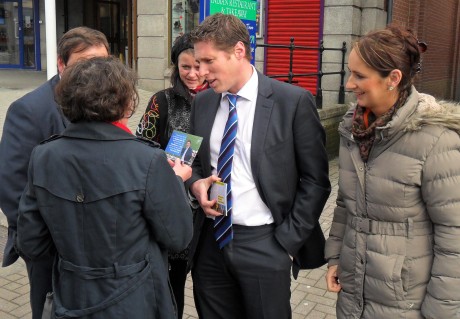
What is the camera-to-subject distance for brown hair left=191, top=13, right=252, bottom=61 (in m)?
2.33

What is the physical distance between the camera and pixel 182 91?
9.84 ft

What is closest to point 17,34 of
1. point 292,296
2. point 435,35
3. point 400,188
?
point 435,35

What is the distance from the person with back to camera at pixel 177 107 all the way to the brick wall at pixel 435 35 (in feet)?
27.8

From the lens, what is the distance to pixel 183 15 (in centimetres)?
1113

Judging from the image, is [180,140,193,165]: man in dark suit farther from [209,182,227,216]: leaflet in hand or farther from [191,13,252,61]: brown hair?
[191,13,252,61]: brown hair

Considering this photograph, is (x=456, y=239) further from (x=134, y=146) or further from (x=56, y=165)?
(x=56, y=165)

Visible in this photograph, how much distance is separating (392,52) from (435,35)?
13236mm

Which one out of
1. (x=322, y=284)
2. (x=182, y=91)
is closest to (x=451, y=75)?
(x=322, y=284)

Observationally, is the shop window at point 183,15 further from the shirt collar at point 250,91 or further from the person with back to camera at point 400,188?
the person with back to camera at point 400,188

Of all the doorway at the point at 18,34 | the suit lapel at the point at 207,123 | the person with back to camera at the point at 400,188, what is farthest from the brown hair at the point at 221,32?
the doorway at the point at 18,34

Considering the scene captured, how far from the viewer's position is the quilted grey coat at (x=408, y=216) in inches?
77.4

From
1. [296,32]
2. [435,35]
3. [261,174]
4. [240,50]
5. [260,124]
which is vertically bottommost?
[261,174]

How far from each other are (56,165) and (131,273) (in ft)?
1.58

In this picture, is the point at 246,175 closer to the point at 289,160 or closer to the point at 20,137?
the point at 289,160
